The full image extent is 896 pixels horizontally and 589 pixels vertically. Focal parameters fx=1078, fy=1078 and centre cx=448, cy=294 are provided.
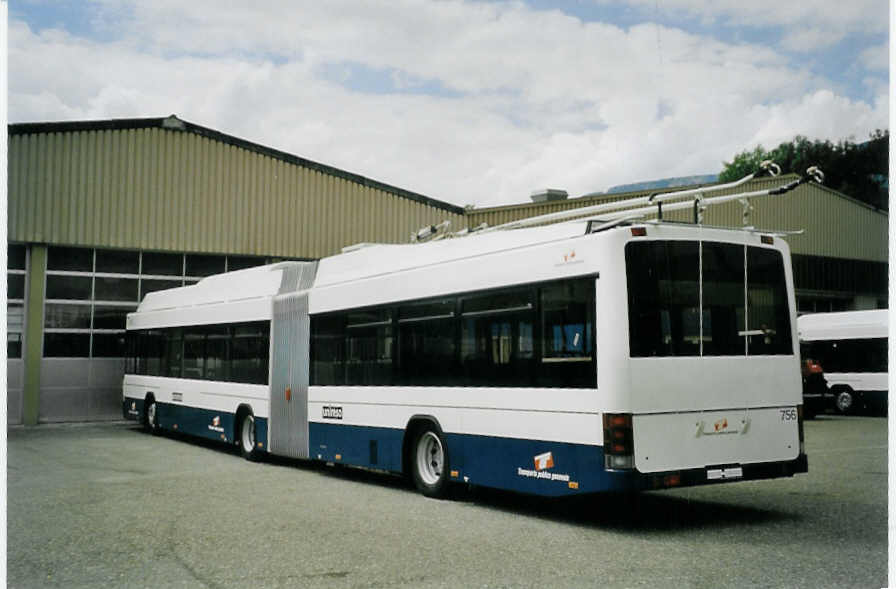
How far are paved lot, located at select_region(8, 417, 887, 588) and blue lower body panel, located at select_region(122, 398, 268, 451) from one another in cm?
139

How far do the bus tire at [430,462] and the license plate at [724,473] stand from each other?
3073mm

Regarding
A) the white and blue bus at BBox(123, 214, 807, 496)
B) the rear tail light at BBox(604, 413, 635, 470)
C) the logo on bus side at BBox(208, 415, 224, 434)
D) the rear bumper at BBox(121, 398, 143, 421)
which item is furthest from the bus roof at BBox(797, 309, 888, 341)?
the rear tail light at BBox(604, 413, 635, 470)

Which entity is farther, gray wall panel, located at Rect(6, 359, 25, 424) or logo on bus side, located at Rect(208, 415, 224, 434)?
gray wall panel, located at Rect(6, 359, 25, 424)

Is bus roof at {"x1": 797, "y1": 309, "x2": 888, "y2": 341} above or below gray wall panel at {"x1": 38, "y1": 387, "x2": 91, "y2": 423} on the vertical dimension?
above

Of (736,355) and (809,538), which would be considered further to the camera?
(736,355)

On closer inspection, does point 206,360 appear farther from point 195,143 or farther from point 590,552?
point 590,552

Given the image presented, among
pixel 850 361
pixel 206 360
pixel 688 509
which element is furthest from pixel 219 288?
pixel 850 361

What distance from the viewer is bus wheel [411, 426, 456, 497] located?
1150cm

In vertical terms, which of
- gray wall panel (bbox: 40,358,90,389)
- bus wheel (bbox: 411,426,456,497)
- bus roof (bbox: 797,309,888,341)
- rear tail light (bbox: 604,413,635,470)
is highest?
bus roof (bbox: 797,309,888,341)

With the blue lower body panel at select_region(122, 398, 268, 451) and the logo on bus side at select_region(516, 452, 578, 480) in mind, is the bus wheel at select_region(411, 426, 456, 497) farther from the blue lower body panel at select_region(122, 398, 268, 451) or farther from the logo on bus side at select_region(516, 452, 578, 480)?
the blue lower body panel at select_region(122, 398, 268, 451)

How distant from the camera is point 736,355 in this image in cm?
966

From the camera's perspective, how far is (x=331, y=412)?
1384 cm

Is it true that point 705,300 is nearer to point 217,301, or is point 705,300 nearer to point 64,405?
point 217,301

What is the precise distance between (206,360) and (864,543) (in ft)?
40.5
